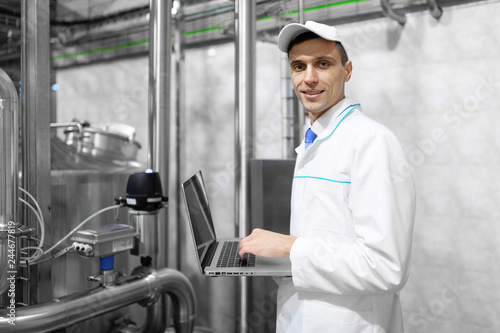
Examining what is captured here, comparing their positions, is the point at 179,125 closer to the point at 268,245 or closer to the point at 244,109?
the point at 244,109

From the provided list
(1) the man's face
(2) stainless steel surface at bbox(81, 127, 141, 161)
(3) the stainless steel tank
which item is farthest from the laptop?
(2) stainless steel surface at bbox(81, 127, 141, 161)

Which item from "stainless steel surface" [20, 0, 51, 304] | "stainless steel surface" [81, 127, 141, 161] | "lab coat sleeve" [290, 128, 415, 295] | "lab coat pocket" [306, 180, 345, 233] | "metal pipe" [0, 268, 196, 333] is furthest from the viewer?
"stainless steel surface" [81, 127, 141, 161]

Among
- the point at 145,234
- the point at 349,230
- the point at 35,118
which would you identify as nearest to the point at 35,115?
the point at 35,118

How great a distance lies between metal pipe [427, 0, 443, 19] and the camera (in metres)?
1.79

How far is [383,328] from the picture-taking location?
85 centimetres

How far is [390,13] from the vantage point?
1810 mm

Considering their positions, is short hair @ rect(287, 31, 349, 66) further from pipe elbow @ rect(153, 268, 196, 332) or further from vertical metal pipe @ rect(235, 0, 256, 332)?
pipe elbow @ rect(153, 268, 196, 332)

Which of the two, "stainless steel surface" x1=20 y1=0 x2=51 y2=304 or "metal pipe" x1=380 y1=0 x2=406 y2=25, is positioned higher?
"metal pipe" x1=380 y1=0 x2=406 y2=25

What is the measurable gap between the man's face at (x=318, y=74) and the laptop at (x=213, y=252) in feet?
1.15

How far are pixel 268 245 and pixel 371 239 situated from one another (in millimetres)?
202

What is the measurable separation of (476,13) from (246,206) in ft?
4.20

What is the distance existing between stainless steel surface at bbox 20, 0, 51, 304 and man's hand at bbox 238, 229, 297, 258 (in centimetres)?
85

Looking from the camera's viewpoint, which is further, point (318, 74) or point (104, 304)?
point (104, 304)

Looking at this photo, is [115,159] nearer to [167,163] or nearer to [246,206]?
[167,163]
